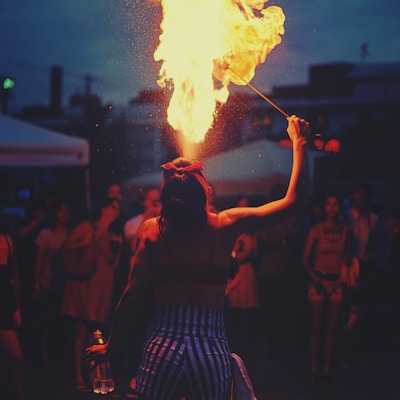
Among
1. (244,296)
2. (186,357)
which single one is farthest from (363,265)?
(186,357)

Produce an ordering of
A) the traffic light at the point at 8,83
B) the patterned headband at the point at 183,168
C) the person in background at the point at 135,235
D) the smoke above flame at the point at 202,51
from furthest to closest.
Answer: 1. the traffic light at the point at 8,83
2. the person in background at the point at 135,235
3. the smoke above flame at the point at 202,51
4. the patterned headband at the point at 183,168

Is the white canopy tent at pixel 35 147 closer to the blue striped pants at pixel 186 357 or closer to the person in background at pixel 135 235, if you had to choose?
the person in background at pixel 135 235

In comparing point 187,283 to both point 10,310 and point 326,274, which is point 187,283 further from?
point 326,274

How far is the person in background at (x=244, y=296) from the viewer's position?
24.6ft

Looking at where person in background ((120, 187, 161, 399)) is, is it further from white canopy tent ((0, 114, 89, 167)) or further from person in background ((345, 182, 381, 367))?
person in background ((345, 182, 381, 367))

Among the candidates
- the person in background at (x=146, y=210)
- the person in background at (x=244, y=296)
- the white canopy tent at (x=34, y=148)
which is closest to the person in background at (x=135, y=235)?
the person in background at (x=146, y=210)

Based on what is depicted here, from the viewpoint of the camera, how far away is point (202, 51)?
4.48 m

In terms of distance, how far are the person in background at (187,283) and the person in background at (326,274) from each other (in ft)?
13.1

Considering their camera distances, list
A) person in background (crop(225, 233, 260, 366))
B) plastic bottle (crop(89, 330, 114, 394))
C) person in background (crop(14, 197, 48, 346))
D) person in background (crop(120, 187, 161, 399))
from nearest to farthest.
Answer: plastic bottle (crop(89, 330, 114, 394))
person in background (crop(120, 187, 161, 399))
person in background (crop(225, 233, 260, 366))
person in background (crop(14, 197, 48, 346))

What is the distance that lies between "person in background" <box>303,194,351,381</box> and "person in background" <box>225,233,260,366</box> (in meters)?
0.64

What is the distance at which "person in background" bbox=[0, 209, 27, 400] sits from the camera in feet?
17.8

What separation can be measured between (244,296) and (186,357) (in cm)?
452

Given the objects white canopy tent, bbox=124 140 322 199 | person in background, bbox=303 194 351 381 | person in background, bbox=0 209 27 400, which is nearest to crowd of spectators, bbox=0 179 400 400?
person in background, bbox=303 194 351 381

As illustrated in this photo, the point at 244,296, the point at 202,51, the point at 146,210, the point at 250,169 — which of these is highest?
the point at 202,51
